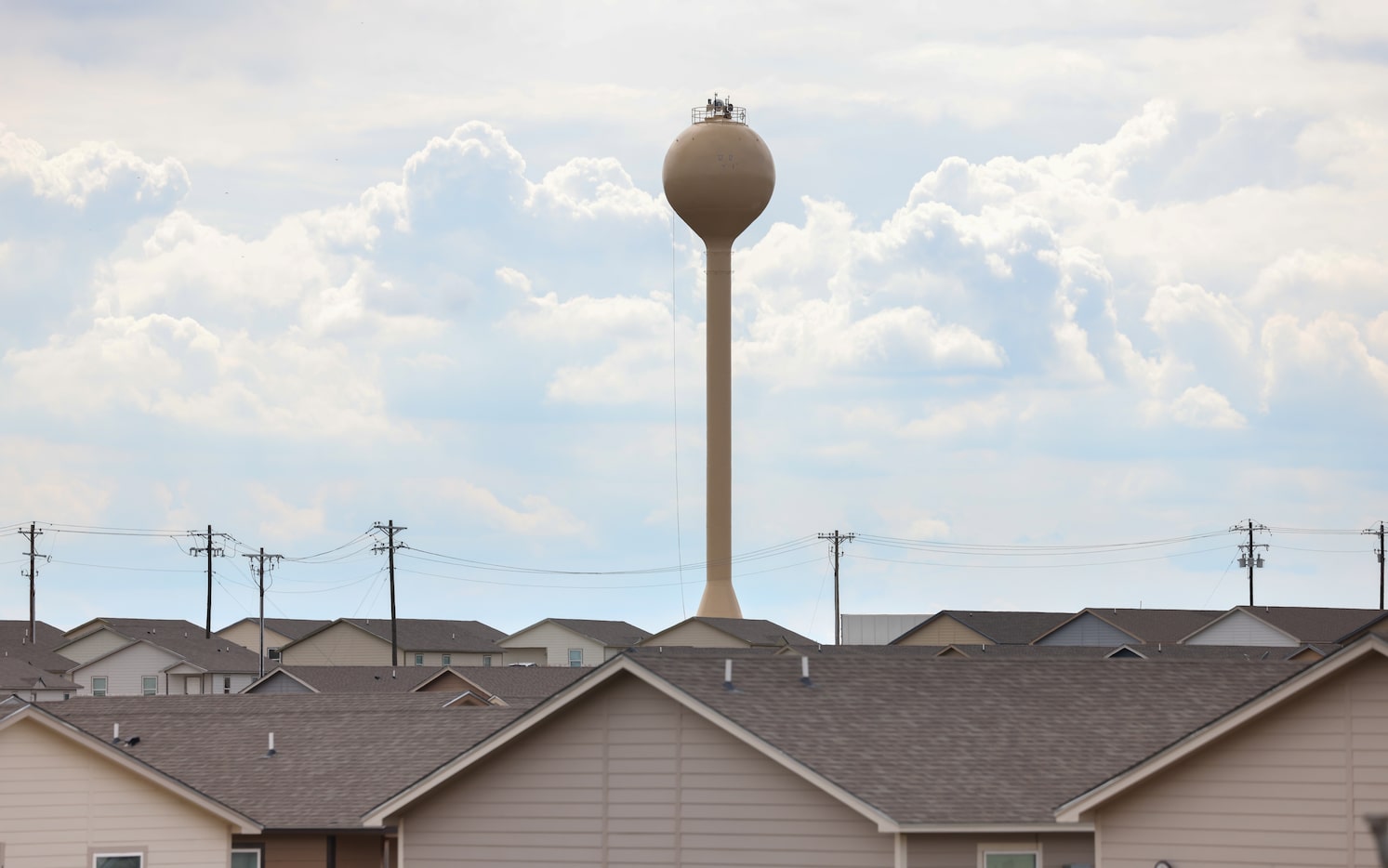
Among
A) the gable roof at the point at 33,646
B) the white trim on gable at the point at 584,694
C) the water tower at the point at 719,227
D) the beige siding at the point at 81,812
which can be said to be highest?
the water tower at the point at 719,227

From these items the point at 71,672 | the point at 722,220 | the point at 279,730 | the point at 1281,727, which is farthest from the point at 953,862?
the point at 71,672

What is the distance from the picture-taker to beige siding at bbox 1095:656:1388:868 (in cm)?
1947

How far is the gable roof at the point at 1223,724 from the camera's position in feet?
62.8

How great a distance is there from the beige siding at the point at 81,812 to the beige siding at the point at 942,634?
75507 millimetres

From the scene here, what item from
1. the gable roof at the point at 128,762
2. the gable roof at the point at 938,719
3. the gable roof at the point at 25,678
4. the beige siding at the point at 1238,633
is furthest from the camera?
the beige siding at the point at 1238,633

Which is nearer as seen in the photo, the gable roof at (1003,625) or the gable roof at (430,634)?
the gable roof at (1003,625)

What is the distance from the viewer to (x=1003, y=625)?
344 ft

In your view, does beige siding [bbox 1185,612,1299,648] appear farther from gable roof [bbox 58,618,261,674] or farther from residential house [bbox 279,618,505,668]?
gable roof [bbox 58,618,261,674]

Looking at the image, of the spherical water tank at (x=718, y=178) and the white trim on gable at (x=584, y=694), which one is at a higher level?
the spherical water tank at (x=718, y=178)

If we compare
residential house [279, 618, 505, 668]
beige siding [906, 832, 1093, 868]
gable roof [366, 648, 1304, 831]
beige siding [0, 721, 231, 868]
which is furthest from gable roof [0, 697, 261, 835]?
residential house [279, 618, 505, 668]

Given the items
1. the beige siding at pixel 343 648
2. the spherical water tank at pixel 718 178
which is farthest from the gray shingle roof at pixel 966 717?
the beige siding at pixel 343 648

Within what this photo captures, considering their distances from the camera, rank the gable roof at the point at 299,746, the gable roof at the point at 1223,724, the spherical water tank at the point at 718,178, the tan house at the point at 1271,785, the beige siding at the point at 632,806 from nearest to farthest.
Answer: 1. the gable roof at the point at 1223,724
2. the tan house at the point at 1271,785
3. the beige siding at the point at 632,806
4. the gable roof at the point at 299,746
5. the spherical water tank at the point at 718,178

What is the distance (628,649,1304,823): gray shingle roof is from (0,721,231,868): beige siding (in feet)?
32.0

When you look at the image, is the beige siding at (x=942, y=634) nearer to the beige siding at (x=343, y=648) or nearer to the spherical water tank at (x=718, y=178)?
the spherical water tank at (x=718, y=178)
